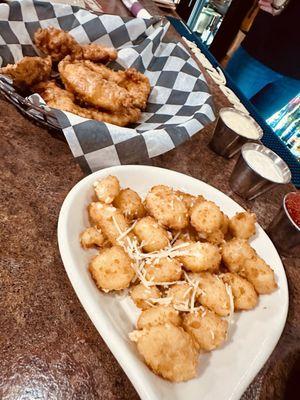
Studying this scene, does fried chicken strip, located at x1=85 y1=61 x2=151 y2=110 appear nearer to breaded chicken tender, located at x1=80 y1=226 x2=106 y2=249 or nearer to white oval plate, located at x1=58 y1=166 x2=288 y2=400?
white oval plate, located at x1=58 y1=166 x2=288 y2=400

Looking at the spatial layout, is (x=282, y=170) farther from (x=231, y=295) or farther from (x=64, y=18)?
(x=64, y=18)

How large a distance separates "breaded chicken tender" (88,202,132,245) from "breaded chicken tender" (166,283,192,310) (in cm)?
26

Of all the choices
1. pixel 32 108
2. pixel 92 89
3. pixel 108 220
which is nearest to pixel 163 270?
pixel 108 220

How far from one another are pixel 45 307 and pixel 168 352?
1.35 ft

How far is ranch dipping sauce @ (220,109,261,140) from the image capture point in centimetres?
201

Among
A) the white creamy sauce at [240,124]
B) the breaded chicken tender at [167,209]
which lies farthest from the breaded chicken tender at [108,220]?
the white creamy sauce at [240,124]

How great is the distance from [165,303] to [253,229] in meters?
0.59

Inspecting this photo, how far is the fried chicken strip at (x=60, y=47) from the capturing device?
1877 millimetres

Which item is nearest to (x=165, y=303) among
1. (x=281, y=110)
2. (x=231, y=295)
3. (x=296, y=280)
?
(x=231, y=295)

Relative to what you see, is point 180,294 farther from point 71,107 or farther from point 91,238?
point 71,107

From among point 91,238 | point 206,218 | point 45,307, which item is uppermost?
point 206,218

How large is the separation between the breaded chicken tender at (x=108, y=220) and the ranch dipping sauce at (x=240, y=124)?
104cm

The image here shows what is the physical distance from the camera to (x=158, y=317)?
1046 millimetres

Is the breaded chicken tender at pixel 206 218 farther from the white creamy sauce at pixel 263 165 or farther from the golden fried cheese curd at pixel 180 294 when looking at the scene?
the white creamy sauce at pixel 263 165
